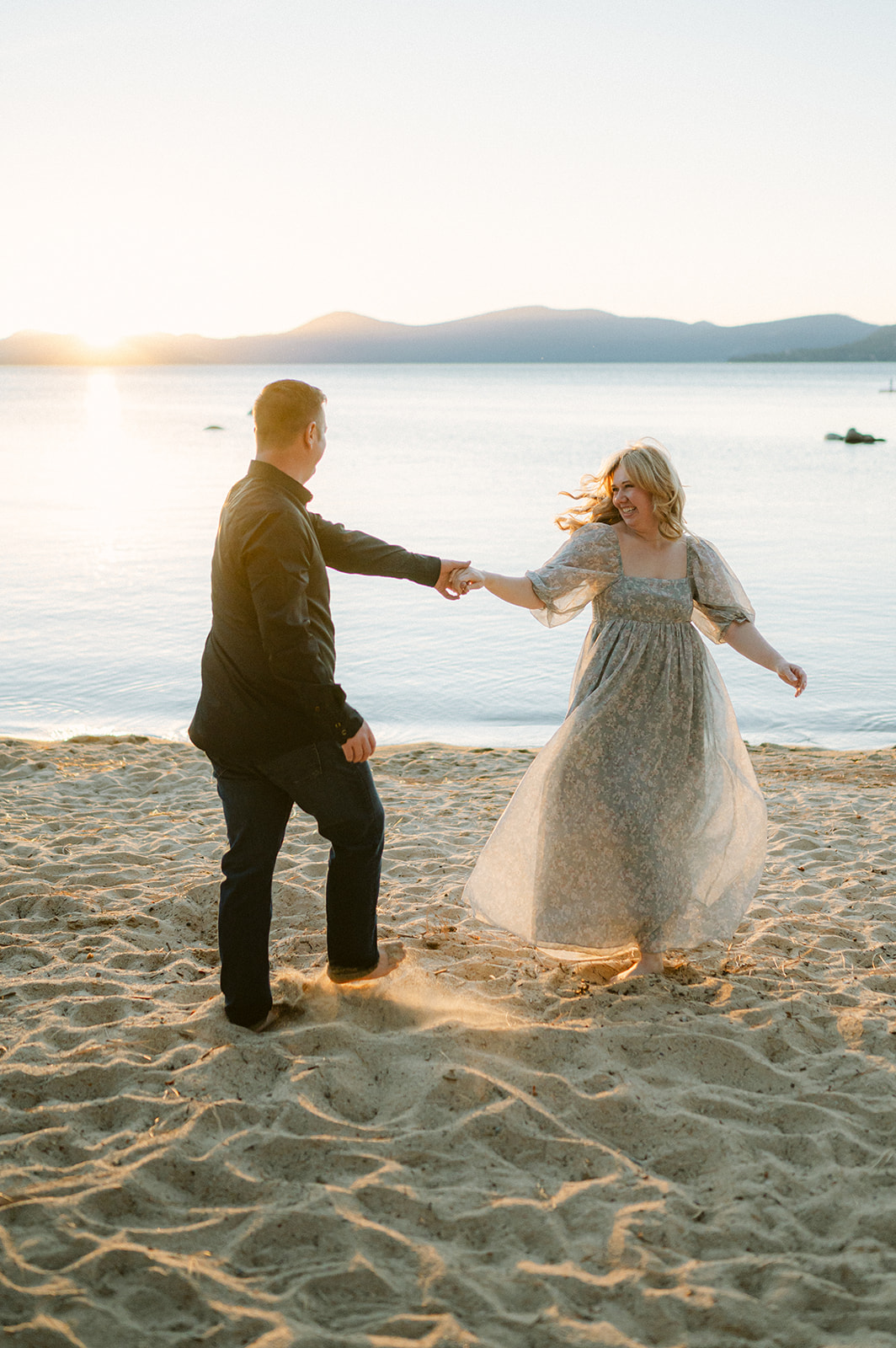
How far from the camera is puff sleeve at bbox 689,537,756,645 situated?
4.04m

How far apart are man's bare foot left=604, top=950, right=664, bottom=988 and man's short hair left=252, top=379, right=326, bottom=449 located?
227 cm

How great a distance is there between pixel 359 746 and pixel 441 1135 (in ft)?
3.84

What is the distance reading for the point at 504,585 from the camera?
13.3 ft

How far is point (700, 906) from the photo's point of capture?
3.96 meters

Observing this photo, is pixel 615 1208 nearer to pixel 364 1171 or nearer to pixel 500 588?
pixel 364 1171

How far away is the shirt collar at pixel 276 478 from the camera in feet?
11.2

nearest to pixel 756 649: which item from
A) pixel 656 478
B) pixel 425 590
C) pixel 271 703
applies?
pixel 656 478

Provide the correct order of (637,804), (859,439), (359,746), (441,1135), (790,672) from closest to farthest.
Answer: (441,1135), (359,746), (637,804), (790,672), (859,439)

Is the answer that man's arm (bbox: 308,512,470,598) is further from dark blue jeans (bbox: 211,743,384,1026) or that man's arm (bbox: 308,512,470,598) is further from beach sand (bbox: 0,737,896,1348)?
beach sand (bbox: 0,737,896,1348)

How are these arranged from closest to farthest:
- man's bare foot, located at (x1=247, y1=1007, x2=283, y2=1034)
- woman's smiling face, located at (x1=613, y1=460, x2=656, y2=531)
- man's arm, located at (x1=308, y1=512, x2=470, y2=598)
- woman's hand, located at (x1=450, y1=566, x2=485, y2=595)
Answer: man's bare foot, located at (x1=247, y1=1007, x2=283, y2=1034), man's arm, located at (x1=308, y1=512, x2=470, y2=598), woman's smiling face, located at (x1=613, y1=460, x2=656, y2=531), woman's hand, located at (x1=450, y1=566, x2=485, y2=595)

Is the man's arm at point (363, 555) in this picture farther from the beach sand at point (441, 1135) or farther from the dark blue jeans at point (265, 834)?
the beach sand at point (441, 1135)
